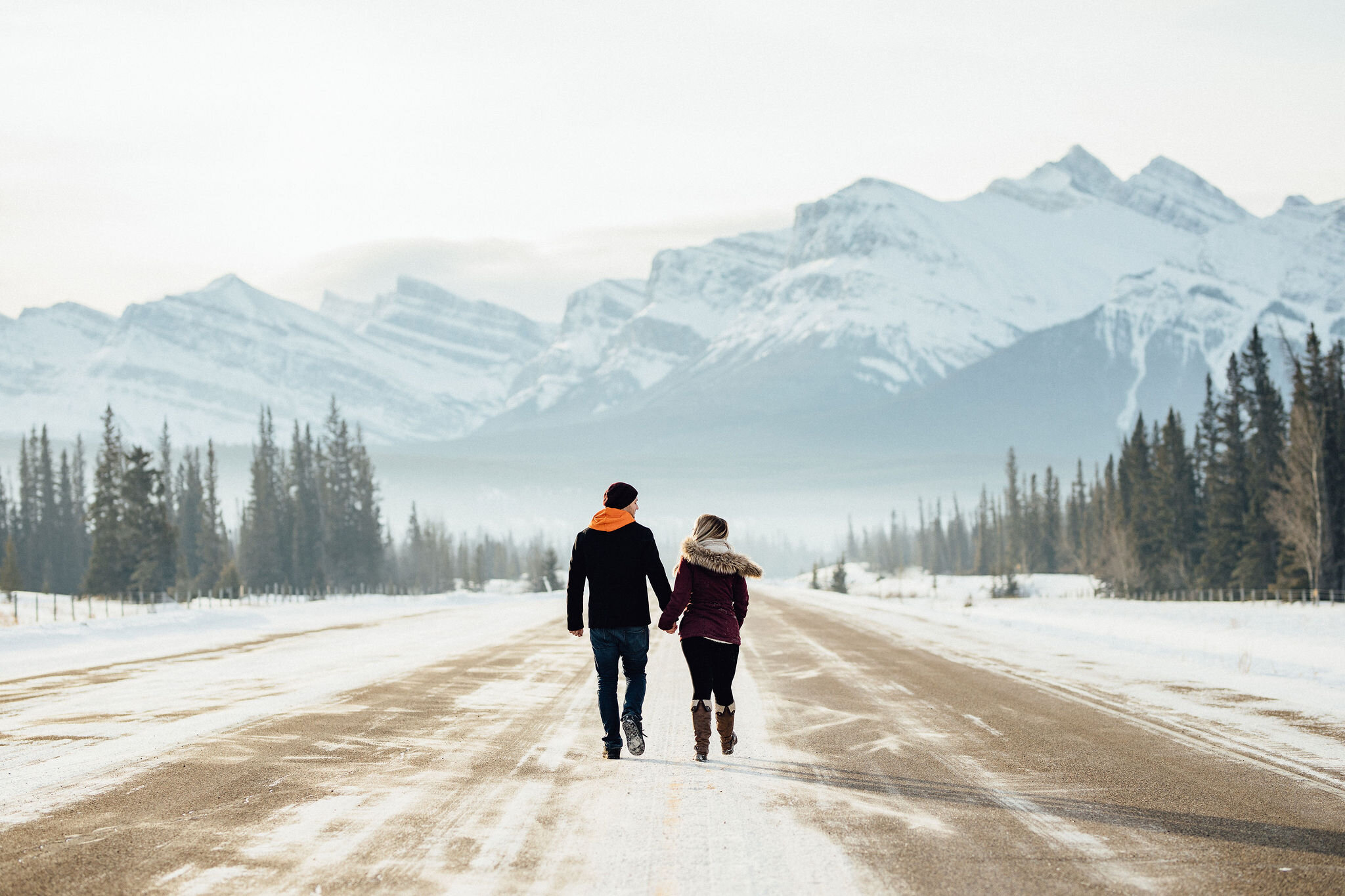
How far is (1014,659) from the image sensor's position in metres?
20.1

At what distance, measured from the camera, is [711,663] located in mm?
9789

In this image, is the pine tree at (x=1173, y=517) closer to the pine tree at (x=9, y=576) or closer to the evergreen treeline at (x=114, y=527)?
the evergreen treeline at (x=114, y=527)

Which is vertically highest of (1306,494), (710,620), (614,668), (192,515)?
(192,515)

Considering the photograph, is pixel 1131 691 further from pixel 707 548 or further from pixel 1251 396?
pixel 1251 396

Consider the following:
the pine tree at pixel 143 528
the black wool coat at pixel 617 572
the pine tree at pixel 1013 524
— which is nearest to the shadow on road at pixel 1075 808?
the black wool coat at pixel 617 572

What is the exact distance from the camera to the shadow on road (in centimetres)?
680

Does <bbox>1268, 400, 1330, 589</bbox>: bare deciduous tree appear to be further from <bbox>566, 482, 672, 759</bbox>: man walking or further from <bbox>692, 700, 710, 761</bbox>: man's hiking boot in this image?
<bbox>566, 482, 672, 759</bbox>: man walking

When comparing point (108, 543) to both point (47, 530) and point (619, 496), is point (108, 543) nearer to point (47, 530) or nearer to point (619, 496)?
point (47, 530)

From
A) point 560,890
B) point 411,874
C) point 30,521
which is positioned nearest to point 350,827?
point 411,874

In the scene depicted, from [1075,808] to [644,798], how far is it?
8.86 ft

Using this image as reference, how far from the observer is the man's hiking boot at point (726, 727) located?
32.1 ft

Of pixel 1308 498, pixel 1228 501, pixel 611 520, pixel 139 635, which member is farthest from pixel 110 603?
pixel 1228 501

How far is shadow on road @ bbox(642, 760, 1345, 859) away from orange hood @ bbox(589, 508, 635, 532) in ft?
6.58

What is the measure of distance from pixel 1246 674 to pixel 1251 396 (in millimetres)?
79023
